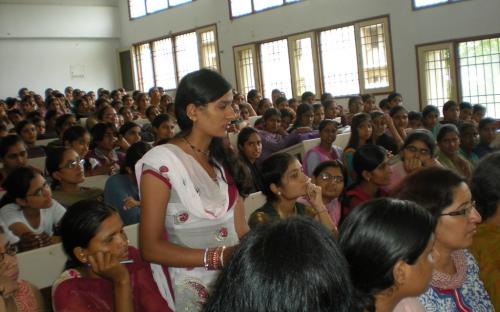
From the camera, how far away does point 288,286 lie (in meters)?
0.73

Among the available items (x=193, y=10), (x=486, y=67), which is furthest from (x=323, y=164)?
(x=193, y=10)

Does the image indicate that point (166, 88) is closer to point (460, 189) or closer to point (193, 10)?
point (193, 10)

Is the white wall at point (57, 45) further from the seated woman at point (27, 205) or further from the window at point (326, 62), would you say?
the seated woman at point (27, 205)

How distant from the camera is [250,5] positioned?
37.8 ft

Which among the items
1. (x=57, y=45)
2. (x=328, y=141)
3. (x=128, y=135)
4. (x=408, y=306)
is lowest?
(x=408, y=306)

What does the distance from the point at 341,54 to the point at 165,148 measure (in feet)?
29.3

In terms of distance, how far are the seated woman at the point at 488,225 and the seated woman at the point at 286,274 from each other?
4.27ft

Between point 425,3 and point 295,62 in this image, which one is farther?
point 295,62

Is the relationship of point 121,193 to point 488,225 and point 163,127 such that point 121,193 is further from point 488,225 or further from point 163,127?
point 488,225

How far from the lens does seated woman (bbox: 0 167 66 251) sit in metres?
2.81

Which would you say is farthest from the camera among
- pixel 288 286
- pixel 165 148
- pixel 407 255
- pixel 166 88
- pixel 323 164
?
pixel 166 88

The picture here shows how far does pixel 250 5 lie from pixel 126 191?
883 cm

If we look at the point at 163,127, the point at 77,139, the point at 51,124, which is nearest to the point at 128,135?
the point at 163,127

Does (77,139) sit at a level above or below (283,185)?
above
